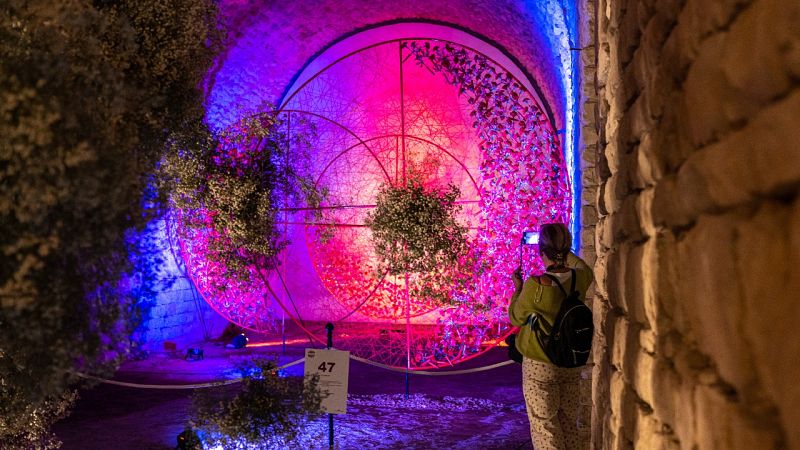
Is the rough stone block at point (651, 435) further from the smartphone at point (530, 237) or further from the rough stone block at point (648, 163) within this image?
the smartphone at point (530, 237)

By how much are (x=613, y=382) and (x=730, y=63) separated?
1193 millimetres

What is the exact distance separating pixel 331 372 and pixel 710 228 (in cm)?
372

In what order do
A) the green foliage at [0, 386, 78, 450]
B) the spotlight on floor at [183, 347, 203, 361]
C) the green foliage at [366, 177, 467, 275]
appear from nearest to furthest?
the green foliage at [0, 386, 78, 450]
the green foliage at [366, 177, 467, 275]
the spotlight on floor at [183, 347, 203, 361]

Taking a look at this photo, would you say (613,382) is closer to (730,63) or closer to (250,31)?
(730,63)

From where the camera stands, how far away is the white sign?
441 cm

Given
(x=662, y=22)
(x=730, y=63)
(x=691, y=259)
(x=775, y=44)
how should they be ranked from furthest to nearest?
(x=662, y=22)
(x=691, y=259)
(x=730, y=63)
(x=775, y=44)

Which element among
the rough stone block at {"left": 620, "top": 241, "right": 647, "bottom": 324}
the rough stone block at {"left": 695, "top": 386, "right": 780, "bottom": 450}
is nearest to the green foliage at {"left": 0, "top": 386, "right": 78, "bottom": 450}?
the rough stone block at {"left": 620, "top": 241, "right": 647, "bottom": 324}

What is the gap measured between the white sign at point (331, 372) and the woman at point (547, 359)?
151 centimetres

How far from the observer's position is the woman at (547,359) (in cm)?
316

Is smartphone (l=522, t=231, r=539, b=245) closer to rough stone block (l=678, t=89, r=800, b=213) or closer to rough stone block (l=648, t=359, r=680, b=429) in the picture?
rough stone block (l=648, t=359, r=680, b=429)

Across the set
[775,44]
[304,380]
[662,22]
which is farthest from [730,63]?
[304,380]

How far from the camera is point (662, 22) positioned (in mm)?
1320

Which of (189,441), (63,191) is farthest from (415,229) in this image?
(63,191)

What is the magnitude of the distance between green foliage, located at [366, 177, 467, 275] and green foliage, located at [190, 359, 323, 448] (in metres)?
2.02
